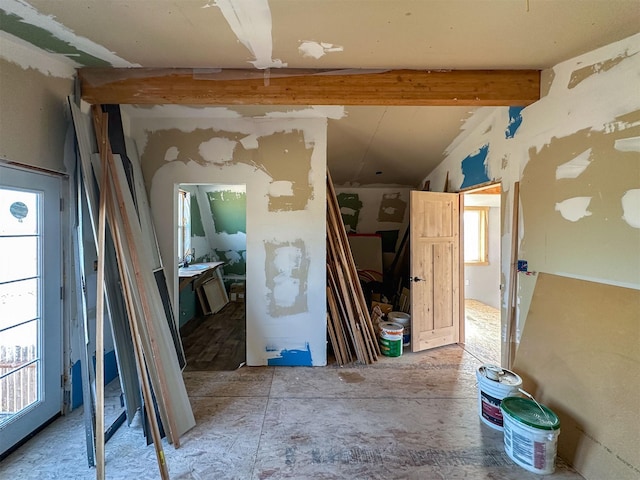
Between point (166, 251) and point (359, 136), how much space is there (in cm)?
256

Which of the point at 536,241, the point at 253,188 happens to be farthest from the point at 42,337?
the point at 536,241

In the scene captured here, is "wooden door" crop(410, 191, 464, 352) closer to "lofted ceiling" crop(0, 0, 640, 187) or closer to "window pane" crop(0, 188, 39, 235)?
"lofted ceiling" crop(0, 0, 640, 187)

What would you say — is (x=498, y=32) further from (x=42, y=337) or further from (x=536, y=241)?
(x=42, y=337)

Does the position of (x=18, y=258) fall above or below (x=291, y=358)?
above

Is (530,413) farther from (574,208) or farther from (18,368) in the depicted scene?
(18,368)

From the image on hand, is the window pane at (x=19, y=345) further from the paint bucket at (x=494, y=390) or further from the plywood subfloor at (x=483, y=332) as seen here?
the plywood subfloor at (x=483, y=332)

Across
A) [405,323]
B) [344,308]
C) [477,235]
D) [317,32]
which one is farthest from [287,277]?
[477,235]

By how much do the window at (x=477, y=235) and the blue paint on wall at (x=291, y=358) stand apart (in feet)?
14.2

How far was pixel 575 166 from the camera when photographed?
1995 millimetres

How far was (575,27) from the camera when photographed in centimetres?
168

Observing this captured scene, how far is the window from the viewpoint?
6031 mm

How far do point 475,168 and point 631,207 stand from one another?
168cm

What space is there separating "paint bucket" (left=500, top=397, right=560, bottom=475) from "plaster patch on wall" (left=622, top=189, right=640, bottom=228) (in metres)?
1.23

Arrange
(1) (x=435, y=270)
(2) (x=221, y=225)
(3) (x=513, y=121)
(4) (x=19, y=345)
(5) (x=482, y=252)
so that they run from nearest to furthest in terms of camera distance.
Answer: (4) (x=19, y=345)
(3) (x=513, y=121)
(1) (x=435, y=270)
(2) (x=221, y=225)
(5) (x=482, y=252)
